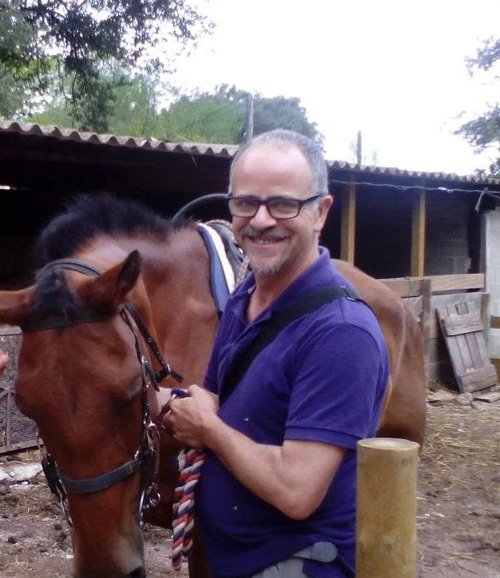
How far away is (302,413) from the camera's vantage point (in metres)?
1.41

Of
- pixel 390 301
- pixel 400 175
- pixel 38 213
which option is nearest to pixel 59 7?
pixel 38 213

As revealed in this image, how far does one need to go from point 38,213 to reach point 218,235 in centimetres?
643

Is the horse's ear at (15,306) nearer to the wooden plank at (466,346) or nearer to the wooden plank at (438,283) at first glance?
the wooden plank at (438,283)

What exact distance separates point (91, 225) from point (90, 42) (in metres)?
12.9

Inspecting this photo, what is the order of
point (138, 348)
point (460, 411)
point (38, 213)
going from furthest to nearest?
point (38, 213)
point (460, 411)
point (138, 348)

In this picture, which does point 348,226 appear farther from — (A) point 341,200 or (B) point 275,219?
(B) point 275,219

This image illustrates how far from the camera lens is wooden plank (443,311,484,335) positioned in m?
9.32

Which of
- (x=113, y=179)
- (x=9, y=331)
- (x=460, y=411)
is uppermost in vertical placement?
(x=113, y=179)

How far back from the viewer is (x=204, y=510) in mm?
Answer: 1676

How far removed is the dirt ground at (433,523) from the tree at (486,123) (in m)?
16.8

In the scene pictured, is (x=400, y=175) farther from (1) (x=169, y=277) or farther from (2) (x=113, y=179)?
(1) (x=169, y=277)

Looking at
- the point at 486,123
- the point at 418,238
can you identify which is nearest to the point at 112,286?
the point at 418,238

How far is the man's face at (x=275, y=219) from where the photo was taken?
5.05 feet

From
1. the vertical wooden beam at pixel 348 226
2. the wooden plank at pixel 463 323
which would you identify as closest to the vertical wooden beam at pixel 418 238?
the wooden plank at pixel 463 323
